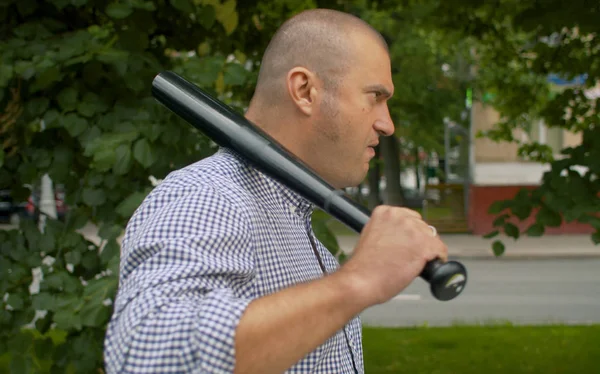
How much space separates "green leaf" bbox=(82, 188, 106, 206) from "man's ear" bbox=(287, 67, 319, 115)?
7.14 ft

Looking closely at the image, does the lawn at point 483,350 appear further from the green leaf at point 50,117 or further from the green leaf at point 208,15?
the green leaf at point 50,117

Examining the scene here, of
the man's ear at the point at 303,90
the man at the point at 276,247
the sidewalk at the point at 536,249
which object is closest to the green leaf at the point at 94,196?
the man at the point at 276,247

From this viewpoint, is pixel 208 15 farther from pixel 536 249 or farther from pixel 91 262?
pixel 536 249

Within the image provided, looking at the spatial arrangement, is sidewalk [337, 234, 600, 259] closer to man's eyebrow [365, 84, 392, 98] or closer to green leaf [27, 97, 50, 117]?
green leaf [27, 97, 50, 117]

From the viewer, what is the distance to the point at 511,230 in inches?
175

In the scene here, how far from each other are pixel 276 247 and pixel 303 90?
0.29 metres

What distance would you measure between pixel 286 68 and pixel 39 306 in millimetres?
2281

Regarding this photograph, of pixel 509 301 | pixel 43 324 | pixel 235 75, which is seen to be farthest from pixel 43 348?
pixel 509 301

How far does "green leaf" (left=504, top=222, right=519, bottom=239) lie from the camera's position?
4.40 m

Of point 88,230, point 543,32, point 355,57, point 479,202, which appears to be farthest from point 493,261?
point 355,57

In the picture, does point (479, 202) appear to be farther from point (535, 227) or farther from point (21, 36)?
point (21, 36)

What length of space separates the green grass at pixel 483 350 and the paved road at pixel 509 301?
1.08 m

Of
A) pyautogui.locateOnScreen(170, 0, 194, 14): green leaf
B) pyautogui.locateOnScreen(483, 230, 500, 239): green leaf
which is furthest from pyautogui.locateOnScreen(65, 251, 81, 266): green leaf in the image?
pyautogui.locateOnScreen(483, 230, 500, 239): green leaf

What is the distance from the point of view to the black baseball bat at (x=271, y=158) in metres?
1.09
